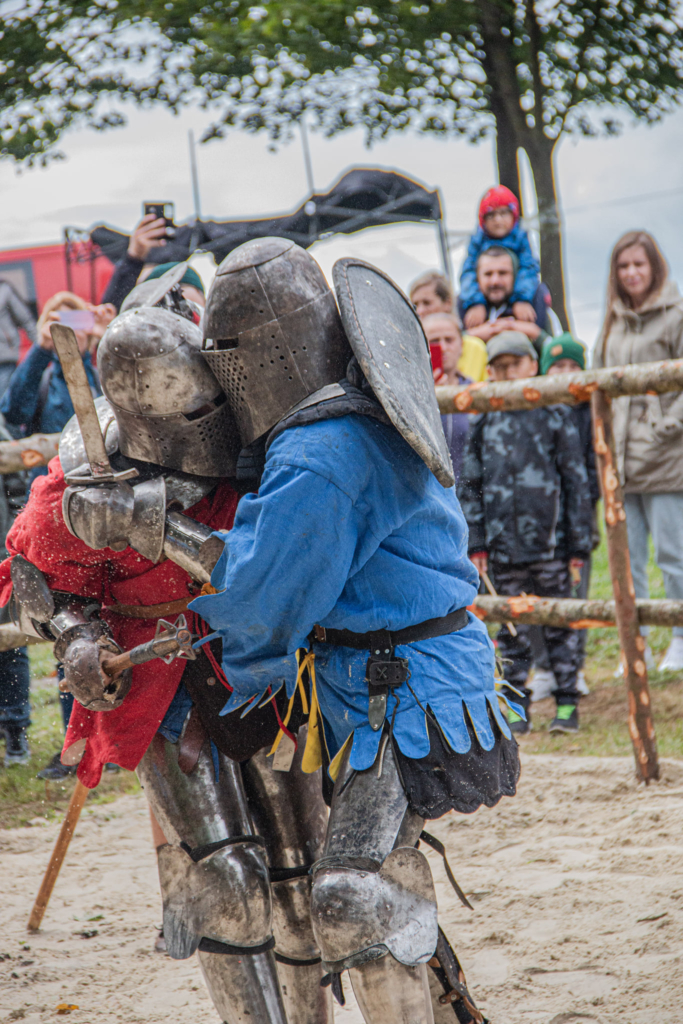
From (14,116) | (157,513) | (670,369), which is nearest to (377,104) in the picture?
(14,116)

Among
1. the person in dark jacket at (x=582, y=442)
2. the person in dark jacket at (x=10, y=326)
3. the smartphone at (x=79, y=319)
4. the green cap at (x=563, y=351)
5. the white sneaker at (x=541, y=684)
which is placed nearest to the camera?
the smartphone at (x=79, y=319)

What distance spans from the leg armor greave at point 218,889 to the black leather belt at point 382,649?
43 cm

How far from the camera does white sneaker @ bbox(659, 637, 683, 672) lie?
4.87 meters

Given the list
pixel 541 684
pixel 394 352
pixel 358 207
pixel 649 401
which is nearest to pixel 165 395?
pixel 394 352

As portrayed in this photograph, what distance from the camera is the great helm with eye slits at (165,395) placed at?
1910 millimetres

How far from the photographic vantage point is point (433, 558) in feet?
5.86

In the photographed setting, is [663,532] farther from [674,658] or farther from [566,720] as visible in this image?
[566,720]

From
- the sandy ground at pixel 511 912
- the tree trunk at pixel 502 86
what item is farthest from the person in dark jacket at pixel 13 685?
the tree trunk at pixel 502 86

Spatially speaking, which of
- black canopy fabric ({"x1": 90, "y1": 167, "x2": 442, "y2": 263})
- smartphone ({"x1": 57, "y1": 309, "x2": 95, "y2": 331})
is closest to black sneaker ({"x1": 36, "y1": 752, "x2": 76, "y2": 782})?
smartphone ({"x1": 57, "y1": 309, "x2": 95, "y2": 331})

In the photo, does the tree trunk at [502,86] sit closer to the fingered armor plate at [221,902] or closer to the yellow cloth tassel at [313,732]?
the yellow cloth tassel at [313,732]

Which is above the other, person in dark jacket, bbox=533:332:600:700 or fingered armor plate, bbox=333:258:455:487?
fingered armor plate, bbox=333:258:455:487

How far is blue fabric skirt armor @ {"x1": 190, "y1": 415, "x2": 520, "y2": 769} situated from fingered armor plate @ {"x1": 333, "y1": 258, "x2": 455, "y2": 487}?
0.07 m

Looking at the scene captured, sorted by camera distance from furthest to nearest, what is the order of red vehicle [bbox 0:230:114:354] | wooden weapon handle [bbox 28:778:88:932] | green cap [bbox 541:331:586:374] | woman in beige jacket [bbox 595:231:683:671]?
1. red vehicle [bbox 0:230:114:354]
2. green cap [bbox 541:331:586:374]
3. woman in beige jacket [bbox 595:231:683:671]
4. wooden weapon handle [bbox 28:778:88:932]

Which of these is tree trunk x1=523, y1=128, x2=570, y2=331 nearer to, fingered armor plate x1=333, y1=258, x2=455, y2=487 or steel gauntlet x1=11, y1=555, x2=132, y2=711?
fingered armor plate x1=333, y1=258, x2=455, y2=487
